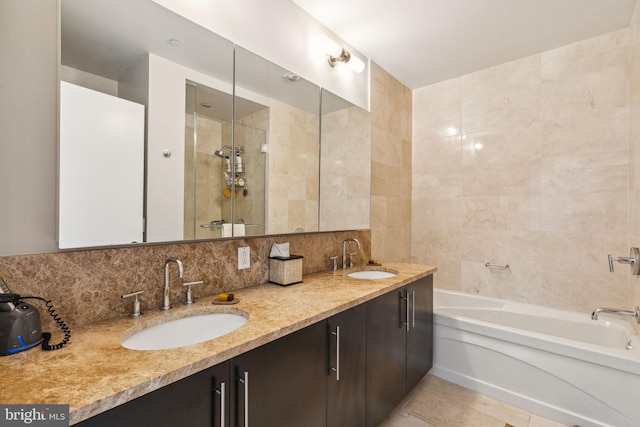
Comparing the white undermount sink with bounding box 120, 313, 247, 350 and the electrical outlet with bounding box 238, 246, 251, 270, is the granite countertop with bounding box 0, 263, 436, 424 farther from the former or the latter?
the electrical outlet with bounding box 238, 246, 251, 270

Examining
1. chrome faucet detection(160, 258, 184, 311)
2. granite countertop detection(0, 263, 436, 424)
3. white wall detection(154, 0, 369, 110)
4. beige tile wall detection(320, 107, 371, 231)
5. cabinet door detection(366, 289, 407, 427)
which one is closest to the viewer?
granite countertop detection(0, 263, 436, 424)

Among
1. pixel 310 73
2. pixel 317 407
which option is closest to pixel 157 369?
pixel 317 407

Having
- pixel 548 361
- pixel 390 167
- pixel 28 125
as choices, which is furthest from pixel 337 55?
pixel 548 361

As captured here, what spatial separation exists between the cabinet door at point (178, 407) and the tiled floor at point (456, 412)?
1.40 m

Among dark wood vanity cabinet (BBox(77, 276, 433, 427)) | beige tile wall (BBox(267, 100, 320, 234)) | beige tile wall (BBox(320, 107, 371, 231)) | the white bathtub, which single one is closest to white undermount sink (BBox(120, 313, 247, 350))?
dark wood vanity cabinet (BBox(77, 276, 433, 427))

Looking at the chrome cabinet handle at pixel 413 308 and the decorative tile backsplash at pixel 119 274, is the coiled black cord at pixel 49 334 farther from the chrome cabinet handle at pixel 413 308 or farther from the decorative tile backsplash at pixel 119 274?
the chrome cabinet handle at pixel 413 308

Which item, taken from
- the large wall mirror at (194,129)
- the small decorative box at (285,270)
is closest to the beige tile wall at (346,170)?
the large wall mirror at (194,129)

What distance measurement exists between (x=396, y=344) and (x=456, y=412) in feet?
2.17

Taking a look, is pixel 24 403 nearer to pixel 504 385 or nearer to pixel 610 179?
pixel 504 385

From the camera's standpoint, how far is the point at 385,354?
1725mm

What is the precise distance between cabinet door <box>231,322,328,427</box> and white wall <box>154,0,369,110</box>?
5.05 feet

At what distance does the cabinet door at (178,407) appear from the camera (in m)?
0.70

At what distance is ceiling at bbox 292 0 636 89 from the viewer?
195 cm

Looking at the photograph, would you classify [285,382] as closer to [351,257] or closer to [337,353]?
[337,353]
